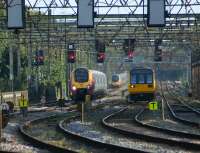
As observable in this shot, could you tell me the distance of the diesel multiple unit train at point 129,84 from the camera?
1710 inches

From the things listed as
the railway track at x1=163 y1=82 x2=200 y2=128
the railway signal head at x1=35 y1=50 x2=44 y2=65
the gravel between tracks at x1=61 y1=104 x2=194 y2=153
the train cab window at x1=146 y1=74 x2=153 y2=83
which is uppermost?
the railway signal head at x1=35 y1=50 x2=44 y2=65

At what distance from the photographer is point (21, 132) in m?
20.1

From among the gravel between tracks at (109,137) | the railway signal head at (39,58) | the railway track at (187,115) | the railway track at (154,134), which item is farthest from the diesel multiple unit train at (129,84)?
the gravel between tracks at (109,137)

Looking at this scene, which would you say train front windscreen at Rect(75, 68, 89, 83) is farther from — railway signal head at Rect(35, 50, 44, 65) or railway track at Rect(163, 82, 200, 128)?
railway track at Rect(163, 82, 200, 128)

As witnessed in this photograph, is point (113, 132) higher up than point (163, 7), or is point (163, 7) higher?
point (163, 7)

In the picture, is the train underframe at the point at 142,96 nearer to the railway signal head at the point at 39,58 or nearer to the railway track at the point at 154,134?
the railway signal head at the point at 39,58

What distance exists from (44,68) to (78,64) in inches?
586

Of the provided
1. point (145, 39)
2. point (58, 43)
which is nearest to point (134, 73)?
point (145, 39)

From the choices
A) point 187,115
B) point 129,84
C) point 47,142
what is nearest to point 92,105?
point 129,84

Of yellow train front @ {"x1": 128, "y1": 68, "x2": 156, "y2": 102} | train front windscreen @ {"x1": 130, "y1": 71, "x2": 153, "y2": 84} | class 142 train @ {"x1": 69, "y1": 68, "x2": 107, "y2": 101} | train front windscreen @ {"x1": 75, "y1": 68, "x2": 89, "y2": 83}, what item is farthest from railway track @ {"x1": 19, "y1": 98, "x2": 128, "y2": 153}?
train front windscreen @ {"x1": 75, "y1": 68, "x2": 89, "y2": 83}

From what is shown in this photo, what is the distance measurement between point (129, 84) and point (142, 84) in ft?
3.52

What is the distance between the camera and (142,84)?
43375 millimetres

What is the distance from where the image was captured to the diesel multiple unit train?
43438 mm

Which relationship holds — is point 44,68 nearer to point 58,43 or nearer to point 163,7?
point 58,43
